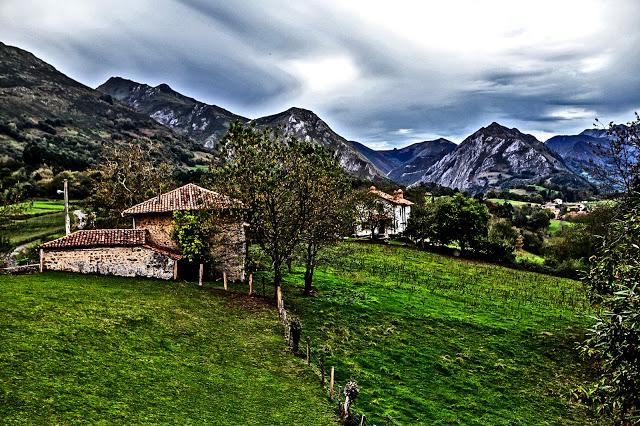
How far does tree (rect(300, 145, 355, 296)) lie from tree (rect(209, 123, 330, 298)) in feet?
0.63

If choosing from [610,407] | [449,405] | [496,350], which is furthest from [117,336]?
[496,350]

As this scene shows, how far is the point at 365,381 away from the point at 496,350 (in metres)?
12.2

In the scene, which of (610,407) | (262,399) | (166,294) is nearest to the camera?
(610,407)

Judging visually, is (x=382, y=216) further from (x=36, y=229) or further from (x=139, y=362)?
(x=139, y=362)

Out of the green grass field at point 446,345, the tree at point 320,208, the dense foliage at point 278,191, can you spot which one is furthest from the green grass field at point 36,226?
the green grass field at point 446,345

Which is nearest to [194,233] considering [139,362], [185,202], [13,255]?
[185,202]

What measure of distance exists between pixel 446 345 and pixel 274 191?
628 inches

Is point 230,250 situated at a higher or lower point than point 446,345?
higher

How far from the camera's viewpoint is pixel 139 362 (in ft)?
57.3

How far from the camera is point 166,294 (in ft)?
95.8

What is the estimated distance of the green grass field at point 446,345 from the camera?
20969 mm

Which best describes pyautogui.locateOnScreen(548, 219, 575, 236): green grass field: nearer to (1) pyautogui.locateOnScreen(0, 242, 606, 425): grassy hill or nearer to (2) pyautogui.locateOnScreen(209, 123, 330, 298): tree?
(1) pyautogui.locateOnScreen(0, 242, 606, 425): grassy hill

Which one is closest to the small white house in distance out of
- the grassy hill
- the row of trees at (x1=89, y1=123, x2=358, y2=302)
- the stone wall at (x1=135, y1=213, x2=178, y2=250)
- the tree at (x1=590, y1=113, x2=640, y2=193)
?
the row of trees at (x1=89, y1=123, x2=358, y2=302)

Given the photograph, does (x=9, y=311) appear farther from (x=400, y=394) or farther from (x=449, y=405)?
(x=449, y=405)
